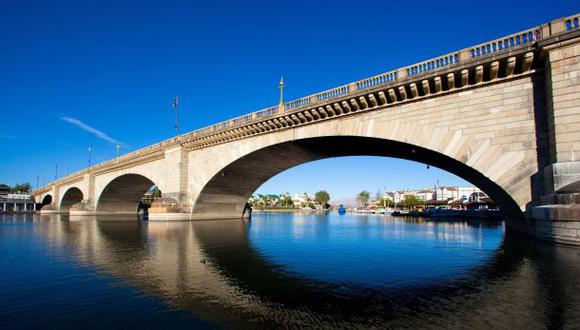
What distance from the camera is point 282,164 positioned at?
39.2 metres

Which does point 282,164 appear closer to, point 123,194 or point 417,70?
point 417,70

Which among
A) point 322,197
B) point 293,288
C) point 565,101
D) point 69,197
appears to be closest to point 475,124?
point 565,101

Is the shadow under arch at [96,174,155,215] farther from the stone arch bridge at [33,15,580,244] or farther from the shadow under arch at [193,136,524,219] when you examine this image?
the stone arch bridge at [33,15,580,244]

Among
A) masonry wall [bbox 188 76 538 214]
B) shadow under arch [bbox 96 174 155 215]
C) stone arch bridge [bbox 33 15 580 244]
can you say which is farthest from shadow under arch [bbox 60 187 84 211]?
masonry wall [bbox 188 76 538 214]

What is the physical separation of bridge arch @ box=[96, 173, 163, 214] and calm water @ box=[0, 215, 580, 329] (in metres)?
43.5

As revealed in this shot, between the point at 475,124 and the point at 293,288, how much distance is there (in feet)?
46.4

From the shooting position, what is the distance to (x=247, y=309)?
26.6ft

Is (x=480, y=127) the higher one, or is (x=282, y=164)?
(x=480, y=127)

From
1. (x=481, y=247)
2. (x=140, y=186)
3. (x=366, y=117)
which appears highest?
(x=366, y=117)

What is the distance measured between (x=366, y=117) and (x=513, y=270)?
13685 mm

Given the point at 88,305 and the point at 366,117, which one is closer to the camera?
the point at 88,305

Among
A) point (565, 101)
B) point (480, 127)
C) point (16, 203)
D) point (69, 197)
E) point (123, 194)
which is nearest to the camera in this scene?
point (565, 101)

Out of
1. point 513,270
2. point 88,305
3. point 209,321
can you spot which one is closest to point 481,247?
point 513,270

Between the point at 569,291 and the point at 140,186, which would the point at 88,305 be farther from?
the point at 140,186
